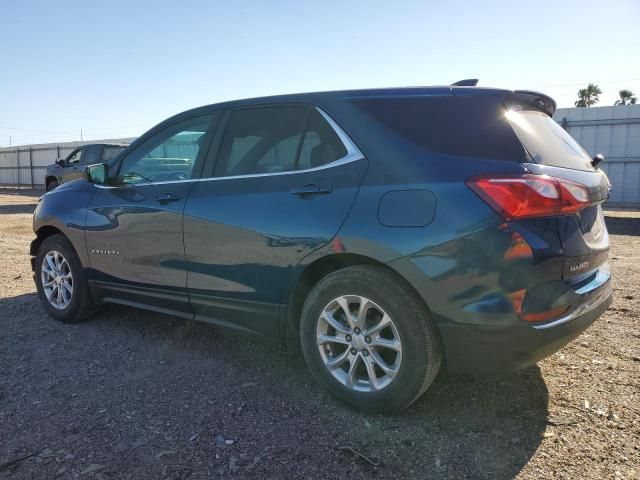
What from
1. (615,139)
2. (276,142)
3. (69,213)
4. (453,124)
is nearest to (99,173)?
(69,213)

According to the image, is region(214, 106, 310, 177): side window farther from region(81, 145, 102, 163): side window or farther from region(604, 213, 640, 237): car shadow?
region(81, 145, 102, 163): side window

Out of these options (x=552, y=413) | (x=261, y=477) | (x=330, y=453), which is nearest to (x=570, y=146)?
(x=552, y=413)

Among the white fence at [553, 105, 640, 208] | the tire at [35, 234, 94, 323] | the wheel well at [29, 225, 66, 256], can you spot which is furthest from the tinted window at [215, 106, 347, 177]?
the white fence at [553, 105, 640, 208]

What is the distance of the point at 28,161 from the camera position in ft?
102

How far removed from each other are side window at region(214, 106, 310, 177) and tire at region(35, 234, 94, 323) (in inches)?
71.9

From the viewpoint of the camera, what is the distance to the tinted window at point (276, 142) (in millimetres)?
3139

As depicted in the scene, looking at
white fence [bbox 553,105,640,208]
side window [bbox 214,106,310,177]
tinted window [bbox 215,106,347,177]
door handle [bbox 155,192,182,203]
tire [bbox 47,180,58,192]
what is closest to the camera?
tinted window [bbox 215,106,347,177]

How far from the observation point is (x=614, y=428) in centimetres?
277

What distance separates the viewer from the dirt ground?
2494 millimetres

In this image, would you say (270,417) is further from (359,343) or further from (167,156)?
(167,156)

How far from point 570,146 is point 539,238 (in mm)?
916

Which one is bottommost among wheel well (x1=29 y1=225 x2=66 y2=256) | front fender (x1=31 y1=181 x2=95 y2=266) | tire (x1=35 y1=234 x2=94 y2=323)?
tire (x1=35 y1=234 x2=94 y2=323)

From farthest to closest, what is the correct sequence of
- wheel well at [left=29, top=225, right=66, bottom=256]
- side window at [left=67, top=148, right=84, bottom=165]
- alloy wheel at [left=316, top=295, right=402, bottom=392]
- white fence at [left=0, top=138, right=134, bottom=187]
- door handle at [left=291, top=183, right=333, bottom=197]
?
white fence at [left=0, top=138, right=134, bottom=187], side window at [left=67, top=148, right=84, bottom=165], wheel well at [left=29, top=225, right=66, bottom=256], door handle at [left=291, top=183, right=333, bottom=197], alloy wheel at [left=316, top=295, right=402, bottom=392]

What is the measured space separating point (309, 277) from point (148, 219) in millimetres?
1451
